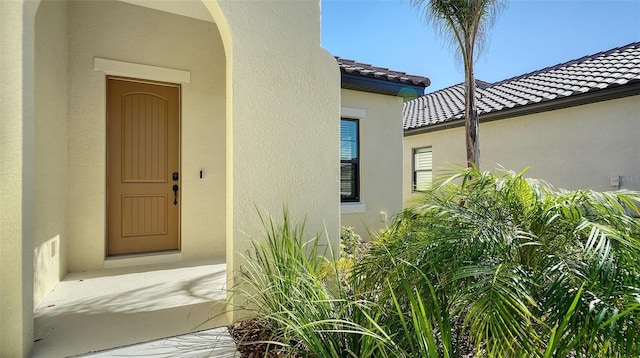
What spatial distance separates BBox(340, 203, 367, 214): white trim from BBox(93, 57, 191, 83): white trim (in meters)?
4.29

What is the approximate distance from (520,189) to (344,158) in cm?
551

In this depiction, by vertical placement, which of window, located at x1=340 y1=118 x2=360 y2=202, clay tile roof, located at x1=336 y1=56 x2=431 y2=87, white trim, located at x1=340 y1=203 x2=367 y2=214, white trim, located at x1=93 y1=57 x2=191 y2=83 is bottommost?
white trim, located at x1=340 y1=203 x2=367 y2=214

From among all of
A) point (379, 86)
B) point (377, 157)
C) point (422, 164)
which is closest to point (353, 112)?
point (379, 86)

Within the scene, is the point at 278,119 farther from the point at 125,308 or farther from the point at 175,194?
the point at 175,194

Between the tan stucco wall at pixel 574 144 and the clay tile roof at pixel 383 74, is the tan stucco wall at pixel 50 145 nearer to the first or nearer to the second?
the clay tile roof at pixel 383 74

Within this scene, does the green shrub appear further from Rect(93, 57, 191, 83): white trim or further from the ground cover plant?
Rect(93, 57, 191, 83): white trim

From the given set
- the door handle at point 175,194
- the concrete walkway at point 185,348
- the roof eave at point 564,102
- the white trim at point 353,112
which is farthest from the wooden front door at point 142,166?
the roof eave at point 564,102

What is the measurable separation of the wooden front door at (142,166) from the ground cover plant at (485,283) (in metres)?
3.28

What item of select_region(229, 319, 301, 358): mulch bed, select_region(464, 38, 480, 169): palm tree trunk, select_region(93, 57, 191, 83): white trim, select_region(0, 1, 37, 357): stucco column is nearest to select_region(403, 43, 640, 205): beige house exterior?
select_region(464, 38, 480, 169): palm tree trunk

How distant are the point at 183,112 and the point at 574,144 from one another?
360 inches

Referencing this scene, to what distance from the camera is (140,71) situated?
5.44 m

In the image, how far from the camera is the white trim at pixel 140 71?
518 centimetres

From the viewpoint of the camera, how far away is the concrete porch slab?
10.2ft

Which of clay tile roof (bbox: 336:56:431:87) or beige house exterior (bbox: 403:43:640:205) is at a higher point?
clay tile roof (bbox: 336:56:431:87)
